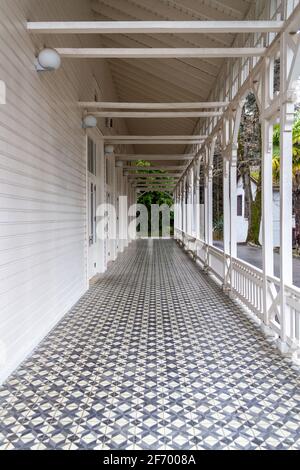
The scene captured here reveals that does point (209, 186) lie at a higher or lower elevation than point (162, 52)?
lower

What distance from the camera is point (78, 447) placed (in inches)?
94.6

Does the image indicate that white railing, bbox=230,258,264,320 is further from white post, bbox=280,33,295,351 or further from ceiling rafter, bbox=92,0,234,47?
ceiling rafter, bbox=92,0,234,47

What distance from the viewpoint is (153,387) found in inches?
129

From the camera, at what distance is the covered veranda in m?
2.79

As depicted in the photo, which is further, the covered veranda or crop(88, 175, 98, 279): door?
crop(88, 175, 98, 279): door

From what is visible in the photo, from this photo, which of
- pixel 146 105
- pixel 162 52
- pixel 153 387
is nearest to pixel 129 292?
pixel 146 105

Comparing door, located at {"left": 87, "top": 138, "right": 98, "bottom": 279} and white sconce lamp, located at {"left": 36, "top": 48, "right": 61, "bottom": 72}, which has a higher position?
white sconce lamp, located at {"left": 36, "top": 48, "right": 61, "bottom": 72}

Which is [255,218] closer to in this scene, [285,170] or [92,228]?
[92,228]

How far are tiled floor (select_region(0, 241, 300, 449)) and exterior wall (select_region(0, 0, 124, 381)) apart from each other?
39cm

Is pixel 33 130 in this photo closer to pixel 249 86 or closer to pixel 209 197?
pixel 249 86

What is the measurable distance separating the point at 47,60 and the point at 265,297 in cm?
369

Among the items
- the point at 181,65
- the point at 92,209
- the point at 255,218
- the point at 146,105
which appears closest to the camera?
the point at 146,105

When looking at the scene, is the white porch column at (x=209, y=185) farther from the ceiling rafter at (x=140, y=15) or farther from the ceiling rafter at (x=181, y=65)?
the ceiling rafter at (x=140, y=15)

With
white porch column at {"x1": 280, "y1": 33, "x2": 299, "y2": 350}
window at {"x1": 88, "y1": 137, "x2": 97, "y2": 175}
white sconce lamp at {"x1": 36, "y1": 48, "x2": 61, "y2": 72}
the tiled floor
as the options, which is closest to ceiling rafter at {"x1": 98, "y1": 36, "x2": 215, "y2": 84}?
window at {"x1": 88, "y1": 137, "x2": 97, "y2": 175}
